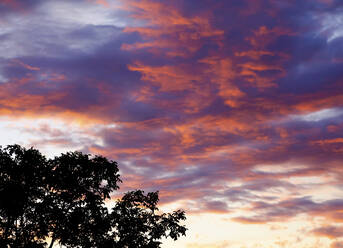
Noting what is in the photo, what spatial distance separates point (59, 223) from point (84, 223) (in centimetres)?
229

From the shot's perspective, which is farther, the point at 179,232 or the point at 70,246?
the point at 70,246

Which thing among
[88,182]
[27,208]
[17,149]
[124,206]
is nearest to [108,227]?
[124,206]

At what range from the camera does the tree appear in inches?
1490

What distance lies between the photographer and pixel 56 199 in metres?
40.7

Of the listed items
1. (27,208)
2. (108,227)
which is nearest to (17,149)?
(27,208)

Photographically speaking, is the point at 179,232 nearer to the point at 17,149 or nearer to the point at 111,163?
the point at 111,163

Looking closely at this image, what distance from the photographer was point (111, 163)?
4081 cm

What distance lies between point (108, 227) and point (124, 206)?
8.89 ft

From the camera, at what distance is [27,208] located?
1560 inches

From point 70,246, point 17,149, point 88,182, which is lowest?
point 70,246

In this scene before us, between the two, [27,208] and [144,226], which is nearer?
[144,226]

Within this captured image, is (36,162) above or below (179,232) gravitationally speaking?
above

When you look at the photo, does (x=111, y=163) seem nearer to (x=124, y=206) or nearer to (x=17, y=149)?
(x=124, y=206)

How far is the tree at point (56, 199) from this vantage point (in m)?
37.8
